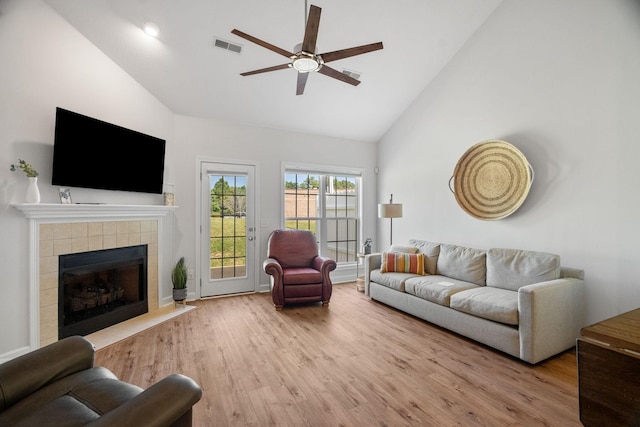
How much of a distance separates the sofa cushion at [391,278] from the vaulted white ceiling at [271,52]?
2706 mm

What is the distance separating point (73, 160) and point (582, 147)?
510 cm

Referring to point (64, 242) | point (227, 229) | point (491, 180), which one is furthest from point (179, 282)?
point (491, 180)

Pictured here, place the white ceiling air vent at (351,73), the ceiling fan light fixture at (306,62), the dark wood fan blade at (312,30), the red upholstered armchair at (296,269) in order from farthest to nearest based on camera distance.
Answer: the white ceiling air vent at (351,73), the red upholstered armchair at (296,269), the ceiling fan light fixture at (306,62), the dark wood fan blade at (312,30)

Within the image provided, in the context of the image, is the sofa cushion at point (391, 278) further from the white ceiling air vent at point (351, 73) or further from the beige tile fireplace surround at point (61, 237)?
the beige tile fireplace surround at point (61, 237)

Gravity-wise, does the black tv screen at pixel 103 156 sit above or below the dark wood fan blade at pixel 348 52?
below

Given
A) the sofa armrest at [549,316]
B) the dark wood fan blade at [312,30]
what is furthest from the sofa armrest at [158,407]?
the sofa armrest at [549,316]

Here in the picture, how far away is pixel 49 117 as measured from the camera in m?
2.66

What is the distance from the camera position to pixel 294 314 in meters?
3.72

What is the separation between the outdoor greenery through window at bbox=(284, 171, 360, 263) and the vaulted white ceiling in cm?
103

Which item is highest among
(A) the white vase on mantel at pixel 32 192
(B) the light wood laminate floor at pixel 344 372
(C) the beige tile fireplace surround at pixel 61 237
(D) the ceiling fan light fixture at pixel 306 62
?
(D) the ceiling fan light fixture at pixel 306 62

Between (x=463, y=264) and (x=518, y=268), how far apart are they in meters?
0.64

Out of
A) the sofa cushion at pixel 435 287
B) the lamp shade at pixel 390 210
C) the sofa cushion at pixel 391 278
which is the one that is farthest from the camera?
the lamp shade at pixel 390 210

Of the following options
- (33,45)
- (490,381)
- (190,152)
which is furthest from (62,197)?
(490,381)

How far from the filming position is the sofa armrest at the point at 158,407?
87 cm
